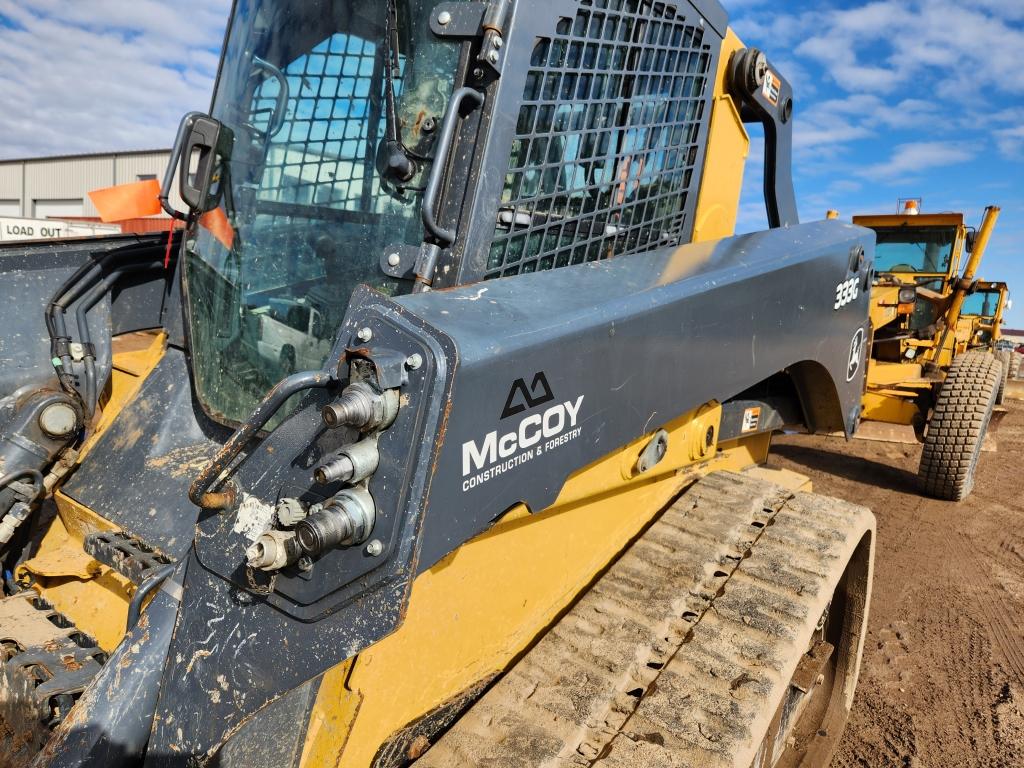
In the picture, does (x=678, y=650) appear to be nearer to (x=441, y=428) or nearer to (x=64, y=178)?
(x=441, y=428)

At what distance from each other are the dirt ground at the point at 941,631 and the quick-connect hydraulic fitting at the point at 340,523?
2390 mm

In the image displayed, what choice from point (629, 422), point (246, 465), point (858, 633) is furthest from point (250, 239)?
point (858, 633)

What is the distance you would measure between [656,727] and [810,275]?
1398 mm

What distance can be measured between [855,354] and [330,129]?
6.94 feet

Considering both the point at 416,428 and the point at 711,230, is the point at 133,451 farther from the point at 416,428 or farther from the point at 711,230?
the point at 711,230

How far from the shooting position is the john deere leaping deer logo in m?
1.22

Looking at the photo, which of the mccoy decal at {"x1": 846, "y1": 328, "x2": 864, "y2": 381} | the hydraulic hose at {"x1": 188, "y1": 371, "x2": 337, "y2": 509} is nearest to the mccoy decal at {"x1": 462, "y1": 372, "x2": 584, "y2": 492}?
the hydraulic hose at {"x1": 188, "y1": 371, "x2": 337, "y2": 509}

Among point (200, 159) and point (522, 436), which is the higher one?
point (200, 159)

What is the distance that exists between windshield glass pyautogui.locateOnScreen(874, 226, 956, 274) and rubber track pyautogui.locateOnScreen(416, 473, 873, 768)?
311 inches

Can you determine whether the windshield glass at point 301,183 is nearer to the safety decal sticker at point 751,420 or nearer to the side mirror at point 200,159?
the side mirror at point 200,159

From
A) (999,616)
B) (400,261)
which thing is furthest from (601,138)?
(999,616)

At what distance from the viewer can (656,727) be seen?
1.41m

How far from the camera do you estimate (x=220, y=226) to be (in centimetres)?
211

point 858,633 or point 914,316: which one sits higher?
point 914,316
